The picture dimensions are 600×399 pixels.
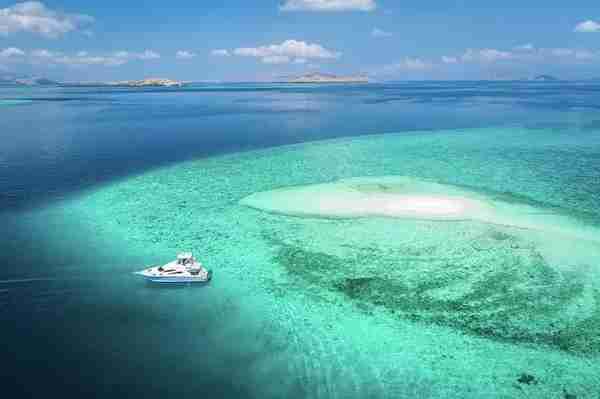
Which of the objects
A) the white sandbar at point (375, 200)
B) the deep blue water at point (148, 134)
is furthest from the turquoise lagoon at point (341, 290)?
the deep blue water at point (148, 134)

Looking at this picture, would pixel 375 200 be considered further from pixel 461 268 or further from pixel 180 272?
pixel 180 272

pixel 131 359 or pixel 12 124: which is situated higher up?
pixel 12 124

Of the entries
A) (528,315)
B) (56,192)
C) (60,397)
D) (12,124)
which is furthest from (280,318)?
(12,124)

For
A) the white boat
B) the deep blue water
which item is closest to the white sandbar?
the white boat

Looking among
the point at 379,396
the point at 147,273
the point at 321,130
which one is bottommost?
the point at 379,396

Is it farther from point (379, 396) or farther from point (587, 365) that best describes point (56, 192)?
point (587, 365)

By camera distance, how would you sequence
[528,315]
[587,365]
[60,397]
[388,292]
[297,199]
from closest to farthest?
1. [60,397]
2. [587,365]
3. [528,315]
4. [388,292]
5. [297,199]

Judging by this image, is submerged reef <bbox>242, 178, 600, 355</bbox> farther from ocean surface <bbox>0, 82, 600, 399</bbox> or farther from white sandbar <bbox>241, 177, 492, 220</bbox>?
white sandbar <bbox>241, 177, 492, 220</bbox>

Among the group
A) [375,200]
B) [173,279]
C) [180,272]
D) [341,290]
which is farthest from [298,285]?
[375,200]
